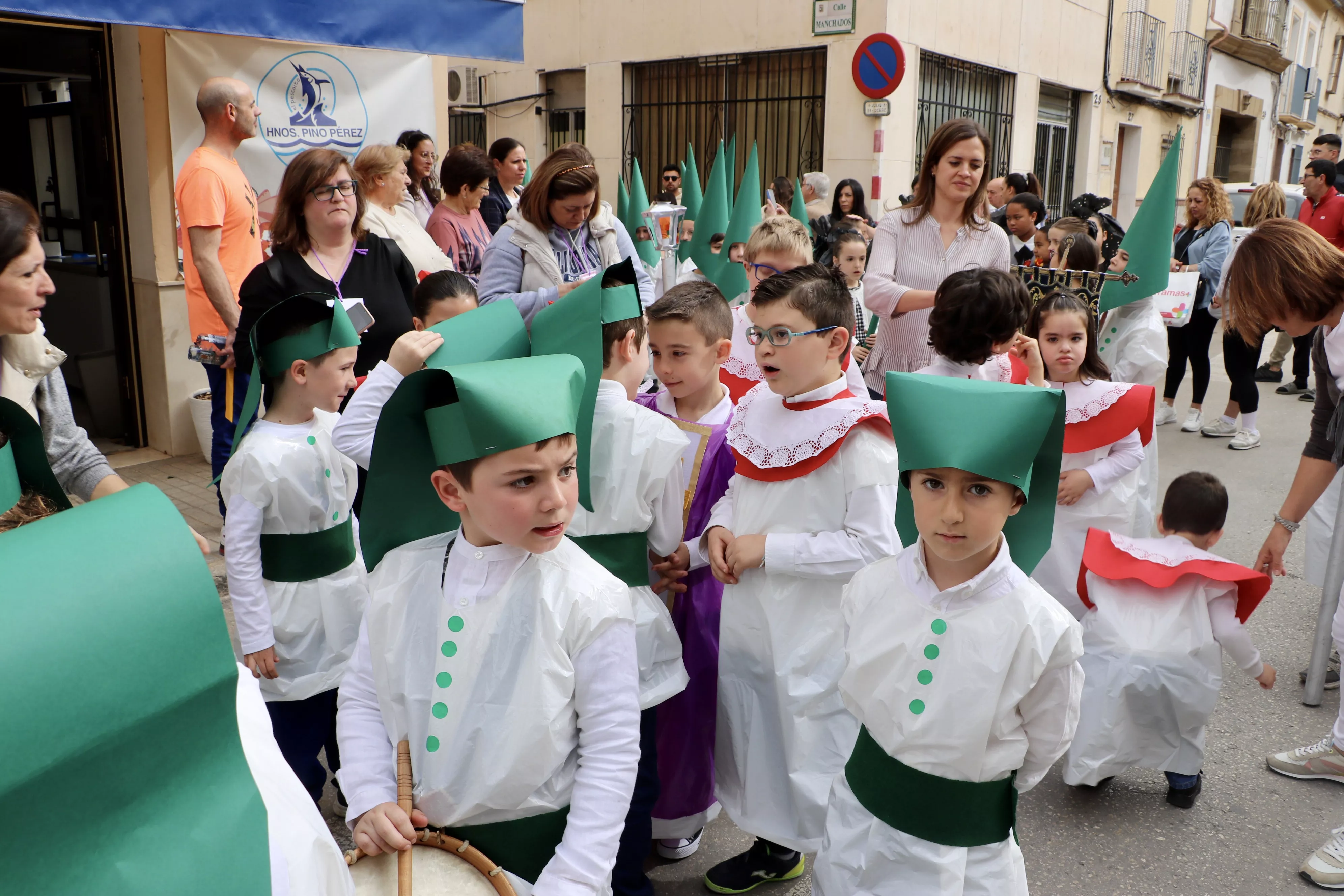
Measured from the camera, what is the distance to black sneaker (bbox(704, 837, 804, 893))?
8.85ft

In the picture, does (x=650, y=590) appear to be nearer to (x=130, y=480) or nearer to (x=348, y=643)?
(x=348, y=643)

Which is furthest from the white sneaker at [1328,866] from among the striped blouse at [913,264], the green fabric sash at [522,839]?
the green fabric sash at [522,839]

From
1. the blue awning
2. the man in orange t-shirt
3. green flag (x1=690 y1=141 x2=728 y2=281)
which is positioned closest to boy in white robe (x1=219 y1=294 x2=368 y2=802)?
the man in orange t-shirt

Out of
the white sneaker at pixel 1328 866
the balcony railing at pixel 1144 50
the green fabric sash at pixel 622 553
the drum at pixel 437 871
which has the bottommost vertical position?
the white sneaker at pixel 1328 866

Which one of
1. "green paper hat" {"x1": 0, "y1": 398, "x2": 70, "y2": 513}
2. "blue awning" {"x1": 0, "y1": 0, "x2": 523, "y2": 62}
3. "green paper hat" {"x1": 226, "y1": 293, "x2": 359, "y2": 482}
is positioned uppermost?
"blue awning" {"x1": 0, "y1": 0, "x2": 523, "y2": 62}

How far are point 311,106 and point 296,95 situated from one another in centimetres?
12

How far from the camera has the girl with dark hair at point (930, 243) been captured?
4.04 meters

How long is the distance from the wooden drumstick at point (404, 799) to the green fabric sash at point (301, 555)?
1057 millimetres

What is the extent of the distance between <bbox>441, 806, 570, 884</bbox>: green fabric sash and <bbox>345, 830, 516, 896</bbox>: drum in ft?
0.30

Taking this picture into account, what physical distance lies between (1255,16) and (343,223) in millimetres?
28003

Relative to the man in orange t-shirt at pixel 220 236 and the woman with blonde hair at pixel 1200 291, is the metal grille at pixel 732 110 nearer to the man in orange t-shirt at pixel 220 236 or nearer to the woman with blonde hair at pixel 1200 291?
the woman with blonde hair at pixel 1200 291

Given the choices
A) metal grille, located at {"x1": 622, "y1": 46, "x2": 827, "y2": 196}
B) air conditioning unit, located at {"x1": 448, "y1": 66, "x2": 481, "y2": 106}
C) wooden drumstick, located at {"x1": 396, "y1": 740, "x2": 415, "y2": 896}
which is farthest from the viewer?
air conditioning unit, located at {"x1": 448, "y1": 66, "x2": 481, "y2": 106}

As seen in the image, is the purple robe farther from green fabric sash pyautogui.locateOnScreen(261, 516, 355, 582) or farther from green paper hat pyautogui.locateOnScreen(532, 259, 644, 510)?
green fabric sash pyautogui.locateOnScreen(261, 516, 355, 582)

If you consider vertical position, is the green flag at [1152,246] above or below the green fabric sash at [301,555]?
above
